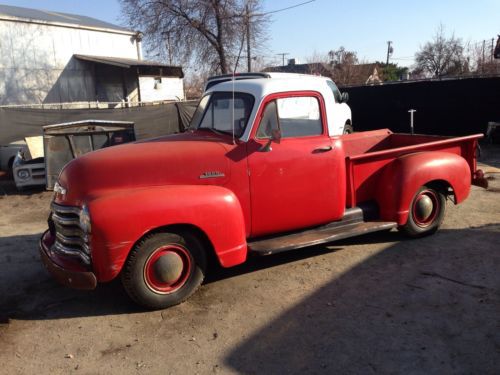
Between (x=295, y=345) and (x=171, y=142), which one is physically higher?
(x=171, y=142)

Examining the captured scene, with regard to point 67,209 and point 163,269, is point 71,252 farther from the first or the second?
point 163,269

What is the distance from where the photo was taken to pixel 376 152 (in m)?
5.47

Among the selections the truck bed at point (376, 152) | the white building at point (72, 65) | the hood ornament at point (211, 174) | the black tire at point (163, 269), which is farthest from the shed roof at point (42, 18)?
the black tire at point (163, 269)

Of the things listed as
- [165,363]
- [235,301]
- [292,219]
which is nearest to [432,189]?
[292,219]

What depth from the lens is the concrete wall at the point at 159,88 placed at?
90.4ft

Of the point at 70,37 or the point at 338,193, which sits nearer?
the point at 338,193

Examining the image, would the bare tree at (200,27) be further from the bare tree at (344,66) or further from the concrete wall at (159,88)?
the bare tree at (344,66)

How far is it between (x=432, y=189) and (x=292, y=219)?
2.10 m

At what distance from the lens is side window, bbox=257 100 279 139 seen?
15.5 ft

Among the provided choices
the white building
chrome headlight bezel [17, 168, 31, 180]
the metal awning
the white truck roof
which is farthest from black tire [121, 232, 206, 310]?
the metal awning

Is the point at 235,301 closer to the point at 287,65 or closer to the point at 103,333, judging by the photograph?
the point at 103,333

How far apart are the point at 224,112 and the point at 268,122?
1.87 feet

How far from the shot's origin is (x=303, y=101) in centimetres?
502

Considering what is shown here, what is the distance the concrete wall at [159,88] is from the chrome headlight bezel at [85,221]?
23108 mm
